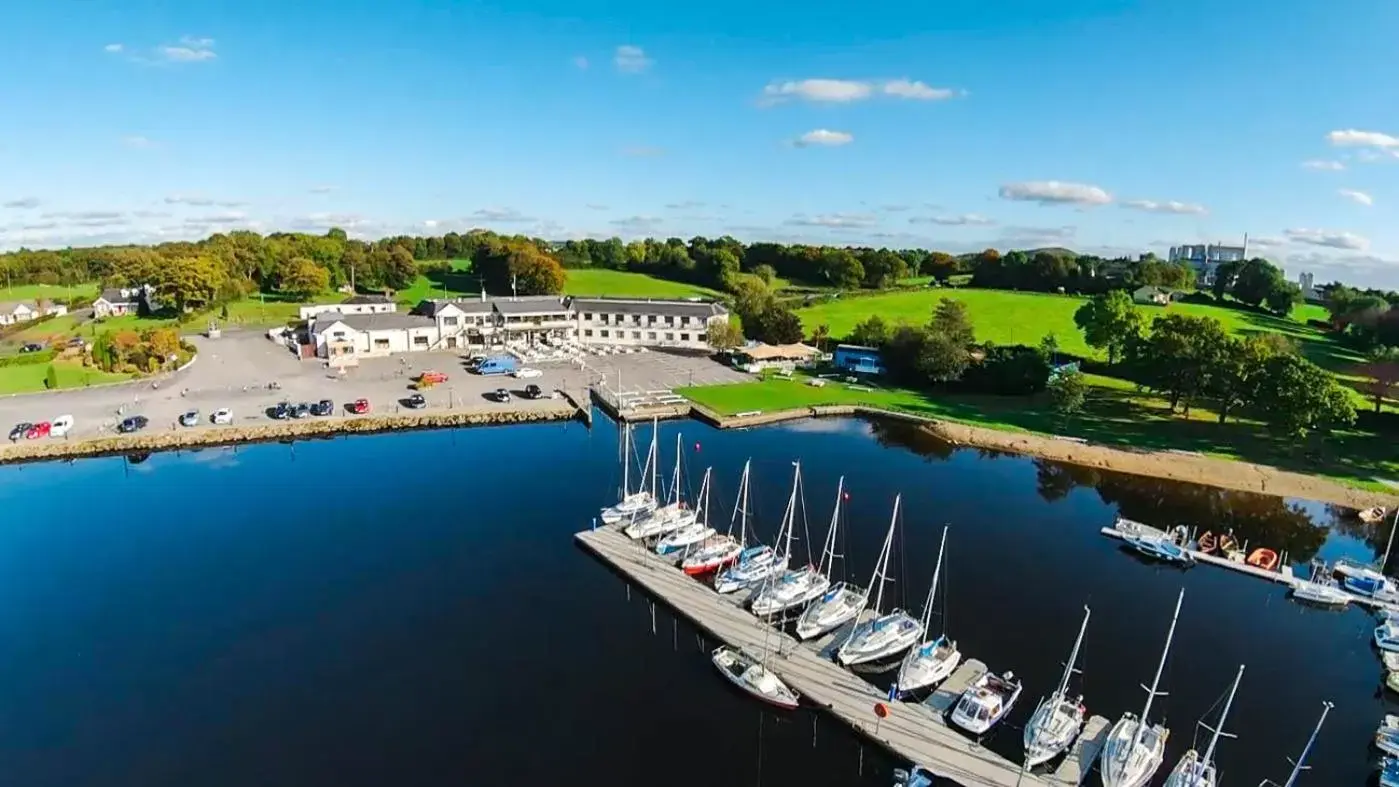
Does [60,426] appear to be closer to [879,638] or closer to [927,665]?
[879,638]

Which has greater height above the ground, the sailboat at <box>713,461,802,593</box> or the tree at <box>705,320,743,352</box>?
the tree at <box>705,320,743,352</box>

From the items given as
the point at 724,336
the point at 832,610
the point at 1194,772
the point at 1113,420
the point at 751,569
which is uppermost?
the point at 724,336

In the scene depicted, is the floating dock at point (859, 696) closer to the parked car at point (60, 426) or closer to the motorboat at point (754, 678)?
the motorboat at point (754, 678)

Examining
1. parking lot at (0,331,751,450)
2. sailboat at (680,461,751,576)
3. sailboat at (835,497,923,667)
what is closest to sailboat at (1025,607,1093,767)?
sailboat at (835,497,923,667)

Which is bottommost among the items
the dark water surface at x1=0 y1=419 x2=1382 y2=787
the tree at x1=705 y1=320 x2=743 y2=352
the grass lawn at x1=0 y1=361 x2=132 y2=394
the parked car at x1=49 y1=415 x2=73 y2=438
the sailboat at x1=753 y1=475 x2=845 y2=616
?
the dark water surface at x1=0 y1=419 x2=1382 y2=787

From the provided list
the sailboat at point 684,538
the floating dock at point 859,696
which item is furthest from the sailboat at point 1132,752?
the sailboat at point 684,538

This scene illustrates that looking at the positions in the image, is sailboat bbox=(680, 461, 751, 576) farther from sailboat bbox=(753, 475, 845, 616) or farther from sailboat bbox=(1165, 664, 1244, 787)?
sailboat bbox=(1165, 664, 1244, 787)

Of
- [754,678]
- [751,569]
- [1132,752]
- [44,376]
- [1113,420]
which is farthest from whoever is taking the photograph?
[44,376]

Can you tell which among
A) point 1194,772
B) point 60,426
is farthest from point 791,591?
point 60,426
